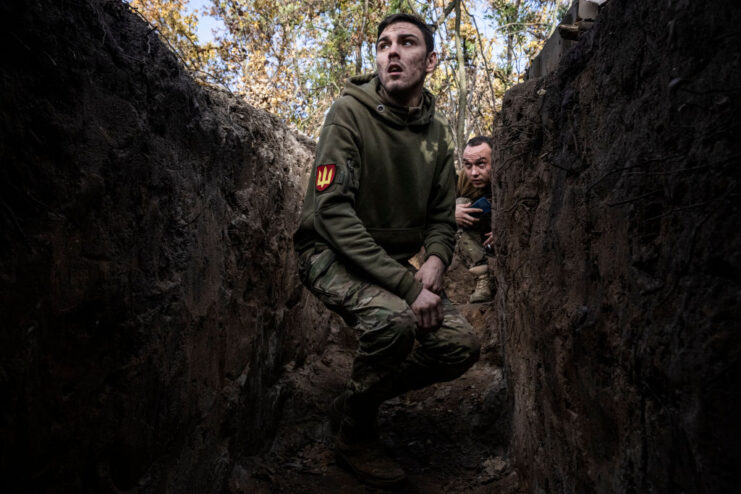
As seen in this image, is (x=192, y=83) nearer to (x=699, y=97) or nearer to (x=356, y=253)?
(x=356, y=253)

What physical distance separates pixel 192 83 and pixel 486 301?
3.07m

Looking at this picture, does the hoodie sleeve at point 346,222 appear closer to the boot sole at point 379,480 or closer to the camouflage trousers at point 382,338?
the camouflage trousers at point 382,338

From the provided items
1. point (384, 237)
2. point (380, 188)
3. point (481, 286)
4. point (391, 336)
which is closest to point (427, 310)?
point (391, 336)

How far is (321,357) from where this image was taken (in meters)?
4.09

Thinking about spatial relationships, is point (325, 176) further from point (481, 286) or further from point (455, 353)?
point (481, 286)

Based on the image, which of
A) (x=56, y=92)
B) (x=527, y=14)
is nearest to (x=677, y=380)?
(x=56, y=92)

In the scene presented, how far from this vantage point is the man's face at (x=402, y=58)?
2.71m

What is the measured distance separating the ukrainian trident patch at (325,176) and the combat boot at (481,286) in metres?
2.30

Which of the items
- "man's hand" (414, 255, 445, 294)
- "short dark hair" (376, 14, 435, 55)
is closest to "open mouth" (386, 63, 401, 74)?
"short dark hair" (376, 14, 435, 55)

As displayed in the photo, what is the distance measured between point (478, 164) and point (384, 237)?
2.12 metres

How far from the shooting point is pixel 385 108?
2713 millimetres

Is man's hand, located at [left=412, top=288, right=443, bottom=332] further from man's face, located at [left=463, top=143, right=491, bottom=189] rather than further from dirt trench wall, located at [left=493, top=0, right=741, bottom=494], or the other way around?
man's face, located at [left=463, top=143, right=491, bottom=189]

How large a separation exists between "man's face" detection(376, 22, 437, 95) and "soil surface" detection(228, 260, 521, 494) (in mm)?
1838

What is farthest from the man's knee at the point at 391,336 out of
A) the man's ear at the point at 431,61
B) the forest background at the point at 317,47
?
the forest background at the point at 317,47
